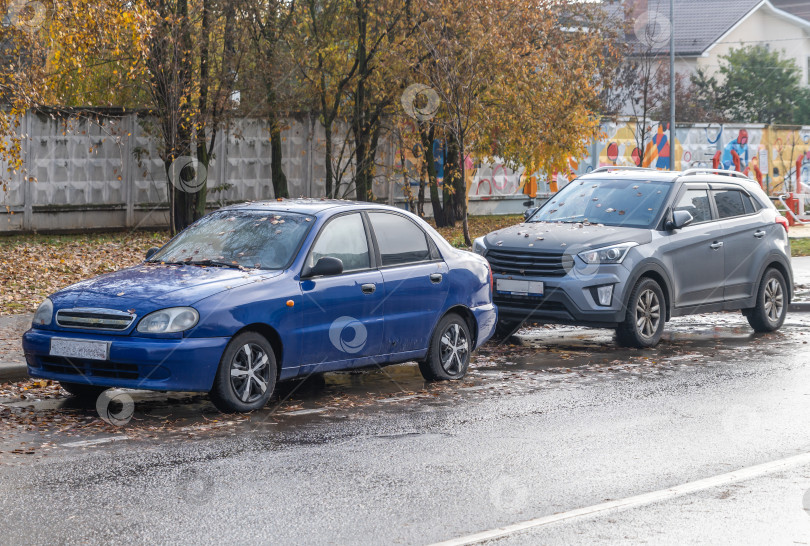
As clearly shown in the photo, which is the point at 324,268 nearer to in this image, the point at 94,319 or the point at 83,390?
the point at 94,319

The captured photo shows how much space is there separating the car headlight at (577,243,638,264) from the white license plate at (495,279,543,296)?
54cm

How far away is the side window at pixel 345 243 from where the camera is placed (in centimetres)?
945

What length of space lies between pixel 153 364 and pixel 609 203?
6847 mm

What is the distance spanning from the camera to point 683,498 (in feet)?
21.1

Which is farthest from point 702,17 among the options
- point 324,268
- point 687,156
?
point 324,268

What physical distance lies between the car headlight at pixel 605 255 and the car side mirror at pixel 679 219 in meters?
0.86

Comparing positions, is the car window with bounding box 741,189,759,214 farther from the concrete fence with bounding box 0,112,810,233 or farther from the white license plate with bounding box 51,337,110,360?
the concrete fence with bounding box 0,112,810,233

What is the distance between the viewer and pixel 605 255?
40.3 feet

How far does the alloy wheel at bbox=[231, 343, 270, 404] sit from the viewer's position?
8.49 m

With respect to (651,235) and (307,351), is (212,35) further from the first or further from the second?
(307,351)

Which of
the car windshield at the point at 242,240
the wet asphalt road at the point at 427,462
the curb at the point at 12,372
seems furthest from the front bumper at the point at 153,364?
the curb at the point at 12,372

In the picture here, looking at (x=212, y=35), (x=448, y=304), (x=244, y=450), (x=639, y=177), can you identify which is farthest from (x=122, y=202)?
(x=244, y=450)

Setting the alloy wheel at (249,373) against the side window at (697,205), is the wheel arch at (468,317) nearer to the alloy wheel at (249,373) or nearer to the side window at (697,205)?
the alloy wheel at (249,373)

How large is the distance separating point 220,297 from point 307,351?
0.91 meters
